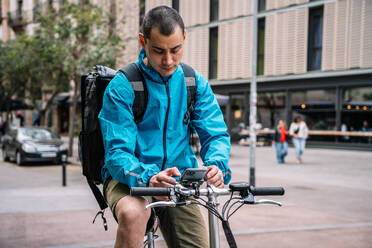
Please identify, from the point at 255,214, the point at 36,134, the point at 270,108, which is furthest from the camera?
the point at 270,108

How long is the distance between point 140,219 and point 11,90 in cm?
2752

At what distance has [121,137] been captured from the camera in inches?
76.3

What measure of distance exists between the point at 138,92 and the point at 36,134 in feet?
48.8

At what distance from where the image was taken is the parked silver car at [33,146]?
1475 centimetres

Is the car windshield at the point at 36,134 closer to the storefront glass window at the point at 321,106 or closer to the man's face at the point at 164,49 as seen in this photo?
the storefront glass window at the point at 321,106

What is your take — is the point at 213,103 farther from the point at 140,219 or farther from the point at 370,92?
the point at 370,92

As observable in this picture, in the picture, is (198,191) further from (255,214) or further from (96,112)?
(255,214)

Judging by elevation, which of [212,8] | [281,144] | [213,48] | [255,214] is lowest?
[255,214]

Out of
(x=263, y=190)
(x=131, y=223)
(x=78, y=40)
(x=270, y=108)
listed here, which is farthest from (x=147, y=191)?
(x=270, y=108)

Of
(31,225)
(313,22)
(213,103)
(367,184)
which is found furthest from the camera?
(313,22)

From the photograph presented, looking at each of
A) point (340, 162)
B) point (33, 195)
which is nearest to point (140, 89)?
point (33, 195)

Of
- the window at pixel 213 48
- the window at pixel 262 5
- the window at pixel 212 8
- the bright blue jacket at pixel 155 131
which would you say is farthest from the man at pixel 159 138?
the window at pixel 262 5

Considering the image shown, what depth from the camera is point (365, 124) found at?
65.5 ft

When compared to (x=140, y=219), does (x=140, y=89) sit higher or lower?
higher
